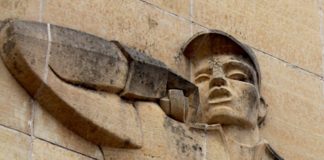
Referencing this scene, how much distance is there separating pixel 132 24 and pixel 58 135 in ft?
2.81

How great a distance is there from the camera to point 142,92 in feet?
21.5

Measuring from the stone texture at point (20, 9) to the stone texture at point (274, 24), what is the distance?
99cm

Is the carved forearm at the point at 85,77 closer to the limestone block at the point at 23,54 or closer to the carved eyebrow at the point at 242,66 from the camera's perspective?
the limestone block at the point at 23,54

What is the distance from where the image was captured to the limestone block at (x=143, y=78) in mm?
6520

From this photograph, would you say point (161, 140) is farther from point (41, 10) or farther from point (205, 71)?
point (41, 10)

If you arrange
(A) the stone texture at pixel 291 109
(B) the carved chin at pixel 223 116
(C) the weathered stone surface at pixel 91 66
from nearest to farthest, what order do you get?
(C) the weathered stone surface at pixel 91 66
(B) the carved chin at pixel 223 116
(A) the stone texture at pixel 291 109

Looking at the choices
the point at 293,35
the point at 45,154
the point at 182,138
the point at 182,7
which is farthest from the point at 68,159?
the point at 293,35

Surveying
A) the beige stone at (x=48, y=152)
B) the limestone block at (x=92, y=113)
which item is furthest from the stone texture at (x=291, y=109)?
the beige stone at (x=48, y=152)

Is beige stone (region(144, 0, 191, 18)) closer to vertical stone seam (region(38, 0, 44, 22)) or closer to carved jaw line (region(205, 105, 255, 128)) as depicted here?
carved jaw line (region(205, 105, 255, 128))

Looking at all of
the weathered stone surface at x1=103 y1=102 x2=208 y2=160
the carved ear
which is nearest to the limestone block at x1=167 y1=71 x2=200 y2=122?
the weathered stone surface at x1=103 y1=102 x2=208 y2=160

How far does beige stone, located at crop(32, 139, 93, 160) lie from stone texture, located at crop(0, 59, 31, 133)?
78 millimetres

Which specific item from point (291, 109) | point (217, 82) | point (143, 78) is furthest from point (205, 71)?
point (291, 109)

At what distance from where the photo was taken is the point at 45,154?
6.17 meters

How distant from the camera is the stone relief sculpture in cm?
627
